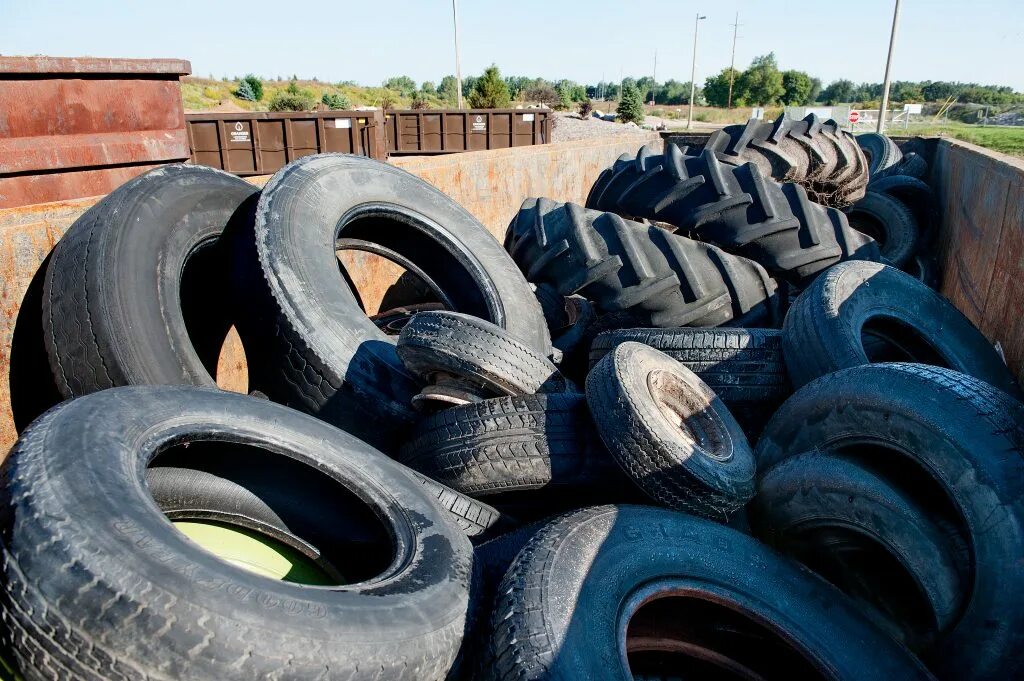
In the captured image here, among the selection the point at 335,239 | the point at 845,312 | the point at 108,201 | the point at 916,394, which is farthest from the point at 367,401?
the point at 845,312

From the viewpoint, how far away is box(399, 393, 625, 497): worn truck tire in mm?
2441

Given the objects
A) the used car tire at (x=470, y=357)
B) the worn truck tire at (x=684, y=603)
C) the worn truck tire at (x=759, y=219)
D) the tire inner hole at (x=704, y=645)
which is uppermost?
the worn truck tire at (x=759, y=219)

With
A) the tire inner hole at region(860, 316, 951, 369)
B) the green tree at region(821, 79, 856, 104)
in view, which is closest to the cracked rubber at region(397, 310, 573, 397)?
the tire inner hole at region(860, 316, 951, 369)

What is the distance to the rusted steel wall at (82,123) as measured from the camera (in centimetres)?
392

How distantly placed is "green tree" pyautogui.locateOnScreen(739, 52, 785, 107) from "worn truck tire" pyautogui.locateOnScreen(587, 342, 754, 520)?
75.6 metres

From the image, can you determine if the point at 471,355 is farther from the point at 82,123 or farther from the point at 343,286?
the point at 82,123

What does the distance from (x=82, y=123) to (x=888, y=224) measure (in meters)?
6.86

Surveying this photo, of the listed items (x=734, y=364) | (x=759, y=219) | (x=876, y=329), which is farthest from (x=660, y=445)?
(x=759, y=219)

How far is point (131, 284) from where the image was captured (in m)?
2.57

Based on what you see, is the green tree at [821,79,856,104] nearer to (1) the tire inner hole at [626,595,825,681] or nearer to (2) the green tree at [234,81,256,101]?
(2) the green tree at [234,81,256,101]

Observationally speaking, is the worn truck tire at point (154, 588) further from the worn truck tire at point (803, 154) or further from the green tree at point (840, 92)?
the green tree at point (840, 92)

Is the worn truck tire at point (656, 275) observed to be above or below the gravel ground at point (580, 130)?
below

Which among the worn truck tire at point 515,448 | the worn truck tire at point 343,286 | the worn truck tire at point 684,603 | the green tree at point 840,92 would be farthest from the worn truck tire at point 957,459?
the green tree at point 840,92

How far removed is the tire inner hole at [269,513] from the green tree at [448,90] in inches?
2293
